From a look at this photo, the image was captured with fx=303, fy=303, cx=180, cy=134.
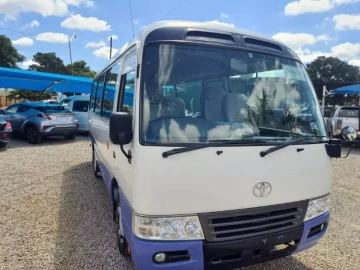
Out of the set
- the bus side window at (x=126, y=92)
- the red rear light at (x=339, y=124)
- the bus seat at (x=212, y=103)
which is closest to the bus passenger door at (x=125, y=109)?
the bus side window at (x=126, y=92)

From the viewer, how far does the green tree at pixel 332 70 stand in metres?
43.4

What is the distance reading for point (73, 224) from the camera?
4398 mm

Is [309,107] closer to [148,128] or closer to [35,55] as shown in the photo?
[148,128]

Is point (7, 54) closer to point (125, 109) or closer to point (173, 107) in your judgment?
point (125, 109)

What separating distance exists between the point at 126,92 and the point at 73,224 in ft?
7.84

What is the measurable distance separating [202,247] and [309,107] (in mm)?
1752

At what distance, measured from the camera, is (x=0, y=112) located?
12812mm

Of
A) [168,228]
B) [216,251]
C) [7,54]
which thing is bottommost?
[216,251]

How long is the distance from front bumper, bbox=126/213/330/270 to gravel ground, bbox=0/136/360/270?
752mm

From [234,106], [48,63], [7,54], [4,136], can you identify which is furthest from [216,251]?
[48,63]

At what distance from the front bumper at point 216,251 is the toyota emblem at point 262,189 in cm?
35

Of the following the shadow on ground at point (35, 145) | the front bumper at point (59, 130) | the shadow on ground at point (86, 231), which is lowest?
the shadow on ground at point (35, 145)

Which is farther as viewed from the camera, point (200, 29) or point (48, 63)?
point (48, 63)

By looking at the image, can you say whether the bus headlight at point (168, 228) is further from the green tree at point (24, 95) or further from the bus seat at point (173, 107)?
the green tree at point (24, 95)
